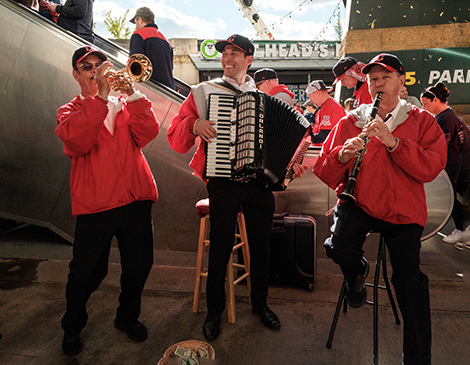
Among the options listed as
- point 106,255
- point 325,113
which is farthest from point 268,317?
point 325,113

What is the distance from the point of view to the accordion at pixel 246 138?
223 centimetres

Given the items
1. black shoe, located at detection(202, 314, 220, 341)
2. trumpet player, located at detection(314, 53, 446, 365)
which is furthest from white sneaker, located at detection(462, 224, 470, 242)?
black shoe, located at detection(202, 314, 220, 341)

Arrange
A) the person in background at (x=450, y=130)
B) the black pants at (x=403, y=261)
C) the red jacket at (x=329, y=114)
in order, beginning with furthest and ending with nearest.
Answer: the person in background at (x=450, y=130)
the red jacket at (x=329, y=114)
the black pants at (x=403, y=261)

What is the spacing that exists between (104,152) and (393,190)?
6.10ft

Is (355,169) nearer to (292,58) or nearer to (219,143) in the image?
(219,143)

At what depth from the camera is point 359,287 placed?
7.23 ft

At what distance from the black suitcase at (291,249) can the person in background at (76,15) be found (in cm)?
335

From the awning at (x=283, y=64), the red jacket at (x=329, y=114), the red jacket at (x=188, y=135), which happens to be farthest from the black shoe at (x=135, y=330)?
the awning at (x=283, y=64)

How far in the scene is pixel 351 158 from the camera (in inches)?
84.5

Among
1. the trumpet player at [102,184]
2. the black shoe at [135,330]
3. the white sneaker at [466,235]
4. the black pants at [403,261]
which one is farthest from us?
the white sneaker at [466,235]

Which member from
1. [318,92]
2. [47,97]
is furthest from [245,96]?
[47,97]

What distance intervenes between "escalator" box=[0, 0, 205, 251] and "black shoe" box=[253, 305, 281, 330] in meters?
1.73

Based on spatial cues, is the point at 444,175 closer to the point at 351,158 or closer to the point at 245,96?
the point at 351,158

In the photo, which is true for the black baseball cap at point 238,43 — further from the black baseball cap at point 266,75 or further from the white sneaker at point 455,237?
the white sneaker at point 455,237
